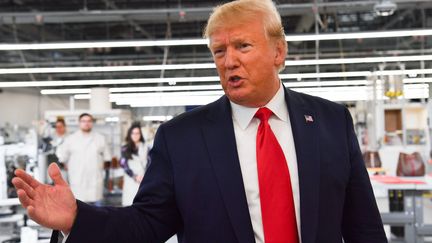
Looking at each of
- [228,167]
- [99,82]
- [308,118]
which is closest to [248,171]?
[228,167]

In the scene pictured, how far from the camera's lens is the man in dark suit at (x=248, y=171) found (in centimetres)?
128

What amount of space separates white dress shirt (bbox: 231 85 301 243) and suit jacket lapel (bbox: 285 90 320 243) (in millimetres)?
26

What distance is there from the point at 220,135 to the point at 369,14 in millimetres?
13113

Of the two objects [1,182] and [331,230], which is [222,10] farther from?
[1,182]

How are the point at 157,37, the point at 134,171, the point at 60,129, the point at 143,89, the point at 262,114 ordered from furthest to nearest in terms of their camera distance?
the point at 157,37 < the point at 143,89 < the point at 60,129 < the point at 134,171 < the point at 262,114

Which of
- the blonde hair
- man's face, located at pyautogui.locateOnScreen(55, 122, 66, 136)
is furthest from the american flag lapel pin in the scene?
man's face, located at pyautogui.locateOnScreen(55, 122, 66, 136)

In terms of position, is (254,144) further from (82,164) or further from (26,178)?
(82,164)

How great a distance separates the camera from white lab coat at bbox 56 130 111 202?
23.4ft

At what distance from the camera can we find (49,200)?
119 cm

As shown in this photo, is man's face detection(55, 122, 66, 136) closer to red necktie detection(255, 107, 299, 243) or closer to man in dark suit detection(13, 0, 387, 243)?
man in dark suit detection(13, 0, 387, 243)

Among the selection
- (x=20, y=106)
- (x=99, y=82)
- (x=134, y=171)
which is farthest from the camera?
(x=20, y=106)

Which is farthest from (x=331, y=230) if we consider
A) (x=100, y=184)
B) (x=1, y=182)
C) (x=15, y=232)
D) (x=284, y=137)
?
(x=100, y=184)

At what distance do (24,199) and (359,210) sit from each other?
0.84 metres

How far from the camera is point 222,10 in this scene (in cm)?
138
